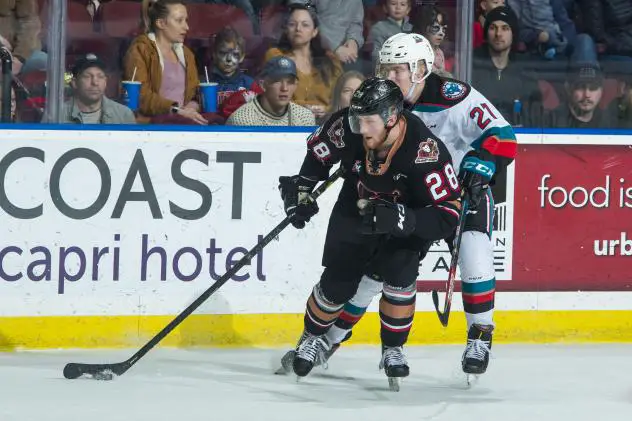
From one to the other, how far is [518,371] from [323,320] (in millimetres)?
932

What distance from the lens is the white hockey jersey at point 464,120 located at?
5.02 m

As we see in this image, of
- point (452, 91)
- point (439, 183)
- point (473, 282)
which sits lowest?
point (473, 282)

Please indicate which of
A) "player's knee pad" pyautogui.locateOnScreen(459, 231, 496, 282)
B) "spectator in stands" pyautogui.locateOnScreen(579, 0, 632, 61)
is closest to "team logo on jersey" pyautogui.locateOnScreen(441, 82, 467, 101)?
"player's knee pad" pyautogui.locateOnScreen(459, 231, 496, 282)

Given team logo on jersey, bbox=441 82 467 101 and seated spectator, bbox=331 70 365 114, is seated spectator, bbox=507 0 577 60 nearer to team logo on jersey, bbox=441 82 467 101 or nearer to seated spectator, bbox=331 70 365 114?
seated spectator, bbox=331 70 365 114

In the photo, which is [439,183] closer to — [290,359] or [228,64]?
[290,359]

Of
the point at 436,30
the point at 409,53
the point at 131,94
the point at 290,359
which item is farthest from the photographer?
the point at 436,30

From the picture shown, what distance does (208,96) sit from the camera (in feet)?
19.0

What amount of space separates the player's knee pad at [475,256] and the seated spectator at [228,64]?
126cm

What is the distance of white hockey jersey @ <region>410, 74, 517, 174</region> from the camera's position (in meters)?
5.02

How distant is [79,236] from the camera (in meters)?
5.57

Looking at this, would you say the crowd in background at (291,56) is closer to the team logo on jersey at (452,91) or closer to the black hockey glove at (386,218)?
the team logo on jersey at (452,91)

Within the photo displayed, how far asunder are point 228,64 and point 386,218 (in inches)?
60.7

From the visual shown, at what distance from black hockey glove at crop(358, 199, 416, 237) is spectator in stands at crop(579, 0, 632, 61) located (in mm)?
1921

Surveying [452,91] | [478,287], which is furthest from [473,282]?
[452,91]
